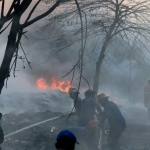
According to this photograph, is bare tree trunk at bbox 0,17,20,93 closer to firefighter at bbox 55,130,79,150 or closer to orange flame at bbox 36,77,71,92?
firefighter at bbox 55,130,79,150

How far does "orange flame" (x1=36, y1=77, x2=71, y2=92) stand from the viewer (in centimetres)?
1906

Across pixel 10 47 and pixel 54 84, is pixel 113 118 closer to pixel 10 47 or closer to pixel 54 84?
pixel 10 47

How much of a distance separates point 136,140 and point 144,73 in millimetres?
10426

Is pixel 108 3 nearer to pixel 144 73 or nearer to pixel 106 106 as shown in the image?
pixel 106 106

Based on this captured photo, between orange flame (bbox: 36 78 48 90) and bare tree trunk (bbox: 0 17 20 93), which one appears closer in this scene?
bare tree trunk (bbox: 0 17 20 93)

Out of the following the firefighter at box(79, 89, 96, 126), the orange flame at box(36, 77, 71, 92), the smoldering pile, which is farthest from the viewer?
the orange flame at box(36, 77, 71, 92)

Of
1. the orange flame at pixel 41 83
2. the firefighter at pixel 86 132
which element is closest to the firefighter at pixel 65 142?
the firefighter at pixel 86 132

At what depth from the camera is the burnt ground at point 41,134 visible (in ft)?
25.8

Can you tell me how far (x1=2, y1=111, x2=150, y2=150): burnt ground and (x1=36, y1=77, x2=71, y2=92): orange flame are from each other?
820 centimetres

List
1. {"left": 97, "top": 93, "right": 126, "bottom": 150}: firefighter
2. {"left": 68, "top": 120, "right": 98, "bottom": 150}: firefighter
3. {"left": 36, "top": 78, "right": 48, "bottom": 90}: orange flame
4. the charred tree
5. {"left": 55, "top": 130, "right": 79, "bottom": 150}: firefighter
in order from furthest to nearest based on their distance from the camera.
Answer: {"left": 36, "top": 78, "right": 48, "bottom": 90}: orange flame
{"left": 97, "top": 93, "right": 126, "bottom": 150}: firefighter
{"left": 68, "top": 120, "right": 98, "bottom": 150}: firefighter
the charred tree
{"left": 55, "top": 130, "right": 79, "bottom": 150}: firefighter

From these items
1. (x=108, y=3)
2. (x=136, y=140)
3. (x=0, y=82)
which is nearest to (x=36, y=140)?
(x=136, y=140)

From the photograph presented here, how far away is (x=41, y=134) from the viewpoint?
866cm

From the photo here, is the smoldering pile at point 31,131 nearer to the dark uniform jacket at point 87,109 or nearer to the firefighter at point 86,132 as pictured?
the firefighter at point 86,132

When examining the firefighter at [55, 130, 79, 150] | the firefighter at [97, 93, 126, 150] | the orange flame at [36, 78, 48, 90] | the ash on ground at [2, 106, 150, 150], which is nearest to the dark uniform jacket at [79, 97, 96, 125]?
the firefighter at [97, 93, 126, 150]
